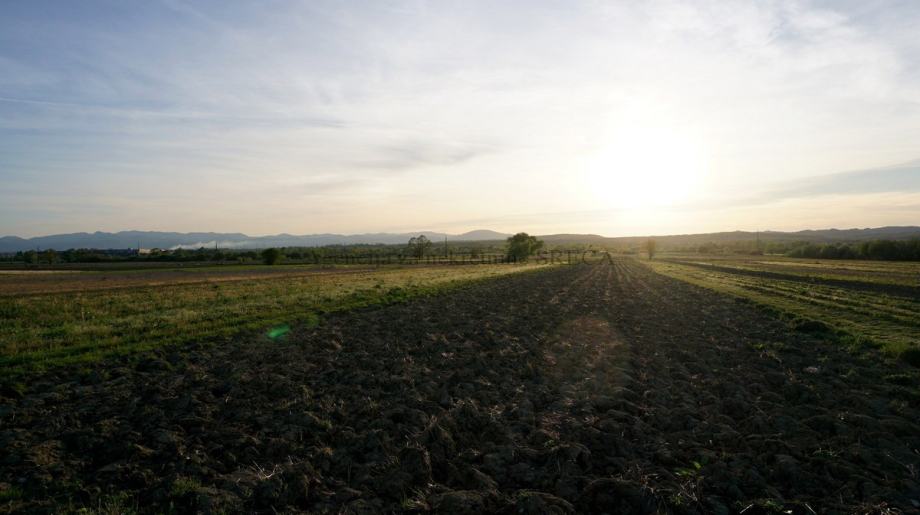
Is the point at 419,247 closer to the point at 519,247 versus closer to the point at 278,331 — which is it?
the point at 519,247

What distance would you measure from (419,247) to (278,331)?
400ft

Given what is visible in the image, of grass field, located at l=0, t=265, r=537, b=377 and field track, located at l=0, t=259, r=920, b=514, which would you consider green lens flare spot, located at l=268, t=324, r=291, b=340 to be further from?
field track, located at l=0, t=259, r=920, b=514

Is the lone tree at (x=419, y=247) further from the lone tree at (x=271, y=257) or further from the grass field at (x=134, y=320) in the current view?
the grass field at (x=134, y=320)

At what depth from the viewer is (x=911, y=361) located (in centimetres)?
1355

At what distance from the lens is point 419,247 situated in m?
140

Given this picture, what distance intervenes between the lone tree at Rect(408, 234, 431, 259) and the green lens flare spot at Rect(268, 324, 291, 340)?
115257 millimetres

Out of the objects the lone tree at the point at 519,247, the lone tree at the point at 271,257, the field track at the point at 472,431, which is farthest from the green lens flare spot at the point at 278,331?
the lone tree at the point at 519,247

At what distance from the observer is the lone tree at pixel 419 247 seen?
137 meters

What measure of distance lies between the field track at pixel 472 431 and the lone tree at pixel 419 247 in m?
121

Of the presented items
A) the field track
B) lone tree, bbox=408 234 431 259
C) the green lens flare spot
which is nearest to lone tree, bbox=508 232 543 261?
lone tree, bbox=408 234 431 259

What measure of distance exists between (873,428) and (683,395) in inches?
131

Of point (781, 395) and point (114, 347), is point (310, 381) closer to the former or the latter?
point (114, 347)

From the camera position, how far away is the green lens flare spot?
17.9 m

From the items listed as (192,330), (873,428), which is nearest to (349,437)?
(873,428)
